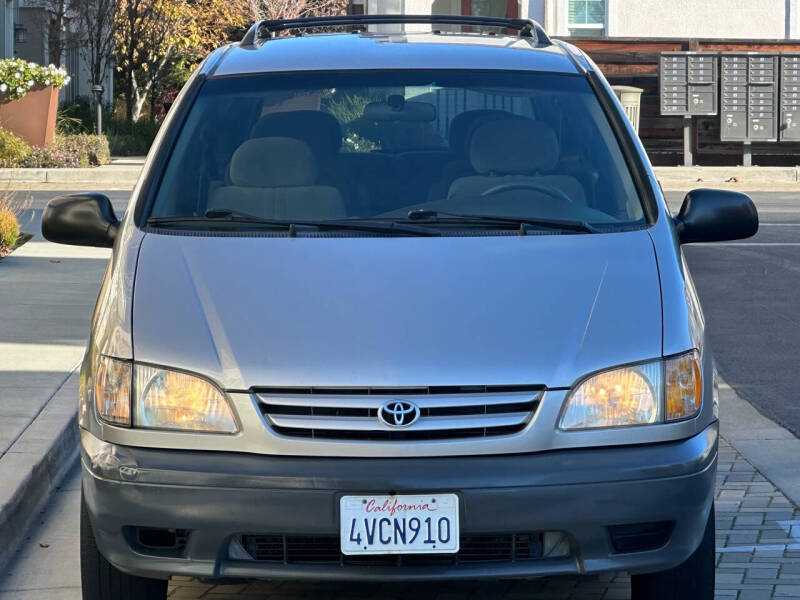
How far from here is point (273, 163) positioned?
5250mm

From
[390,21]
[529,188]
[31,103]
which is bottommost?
[31,103]

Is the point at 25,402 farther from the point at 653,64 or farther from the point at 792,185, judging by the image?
the point at 653,64

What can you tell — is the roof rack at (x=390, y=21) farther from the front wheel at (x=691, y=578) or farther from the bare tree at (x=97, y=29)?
the bare tree at (x=97, y=29)

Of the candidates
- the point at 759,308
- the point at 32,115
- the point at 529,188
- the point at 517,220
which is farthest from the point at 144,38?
the point at 517,220

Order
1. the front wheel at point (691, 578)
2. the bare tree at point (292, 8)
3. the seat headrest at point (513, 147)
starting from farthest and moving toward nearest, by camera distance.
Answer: the bare tree at point (292, 8) → the seat headrest at point (513, 147) → the front wheel at point (691, 578)

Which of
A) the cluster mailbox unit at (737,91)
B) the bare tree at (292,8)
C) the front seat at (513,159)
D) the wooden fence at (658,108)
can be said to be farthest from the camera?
the bare tree at (292,8)

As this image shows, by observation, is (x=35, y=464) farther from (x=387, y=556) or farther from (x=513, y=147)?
(x=387, y=556)

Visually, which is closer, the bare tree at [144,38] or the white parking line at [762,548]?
the white parking line at [762,548]

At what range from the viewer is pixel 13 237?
13.1 m

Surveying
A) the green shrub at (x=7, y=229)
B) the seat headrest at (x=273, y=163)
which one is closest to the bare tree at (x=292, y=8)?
the green shrub at (x=7, y=229)

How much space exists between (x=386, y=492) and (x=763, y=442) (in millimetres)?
3489

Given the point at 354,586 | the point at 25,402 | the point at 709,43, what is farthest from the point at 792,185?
the point at 354,586

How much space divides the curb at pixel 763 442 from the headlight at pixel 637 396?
6.56ft

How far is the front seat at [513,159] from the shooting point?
5180mm
